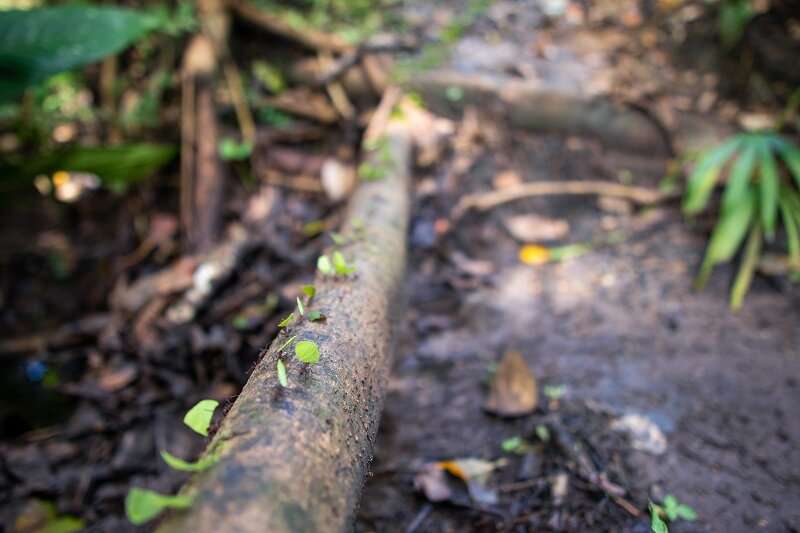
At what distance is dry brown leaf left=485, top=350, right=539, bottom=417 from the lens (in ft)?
6.55

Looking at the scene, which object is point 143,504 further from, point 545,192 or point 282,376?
point 545,192

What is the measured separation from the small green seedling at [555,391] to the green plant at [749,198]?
3.46 feet

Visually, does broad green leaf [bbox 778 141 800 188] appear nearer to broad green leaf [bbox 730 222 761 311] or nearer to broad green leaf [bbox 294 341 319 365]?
broad green leaf [bbox 730 222 761 311]

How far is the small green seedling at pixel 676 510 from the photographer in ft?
5.16

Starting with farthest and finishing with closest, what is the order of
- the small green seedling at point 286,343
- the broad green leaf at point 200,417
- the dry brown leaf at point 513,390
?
1. the dry brown leaf at point 513,390
2. the small green seedling at point 286,343
3. the broad green leaf at point 200,417

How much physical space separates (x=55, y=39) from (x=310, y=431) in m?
2.97

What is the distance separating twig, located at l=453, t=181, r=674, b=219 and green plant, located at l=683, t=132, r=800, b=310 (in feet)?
1.52

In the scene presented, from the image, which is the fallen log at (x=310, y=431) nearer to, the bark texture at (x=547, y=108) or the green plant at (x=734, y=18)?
the bark texture at (x=547, y=108)

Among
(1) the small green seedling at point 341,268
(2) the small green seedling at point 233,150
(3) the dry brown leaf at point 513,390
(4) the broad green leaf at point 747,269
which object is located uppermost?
(2) the small green seedling at point 233,150

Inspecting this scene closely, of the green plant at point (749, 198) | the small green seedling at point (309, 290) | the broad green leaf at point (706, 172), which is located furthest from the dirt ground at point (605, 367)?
the small green seedling at point (309, 290)

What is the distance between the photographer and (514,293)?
2721 millimetres

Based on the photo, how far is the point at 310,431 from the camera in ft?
3.52

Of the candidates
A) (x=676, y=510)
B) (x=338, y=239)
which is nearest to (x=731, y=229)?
(x=676, y=510)

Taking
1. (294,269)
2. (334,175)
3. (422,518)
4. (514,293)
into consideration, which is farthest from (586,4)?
(422,518)
